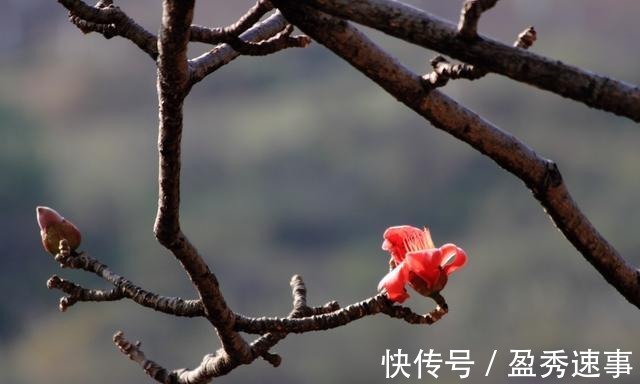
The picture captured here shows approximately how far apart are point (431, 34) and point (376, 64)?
106 millimetres

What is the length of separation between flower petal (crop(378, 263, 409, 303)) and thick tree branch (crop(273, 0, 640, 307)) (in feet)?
0.74

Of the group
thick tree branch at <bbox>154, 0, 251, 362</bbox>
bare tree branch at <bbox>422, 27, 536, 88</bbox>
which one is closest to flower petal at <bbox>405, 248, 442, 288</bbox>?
thick tree branch at <bbox>154, 0, 251, 362</bbox>

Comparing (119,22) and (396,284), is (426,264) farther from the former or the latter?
(119,22)

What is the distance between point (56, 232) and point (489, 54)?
2.14ft

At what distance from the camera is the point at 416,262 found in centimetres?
113

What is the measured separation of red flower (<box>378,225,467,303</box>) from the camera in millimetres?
1078

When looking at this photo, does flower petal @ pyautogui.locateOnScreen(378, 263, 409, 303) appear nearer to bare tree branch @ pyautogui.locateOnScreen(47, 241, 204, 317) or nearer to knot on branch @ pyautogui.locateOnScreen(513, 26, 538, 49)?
bare tree branch @ pyautogui.locateOnScreen(47, 241, 204, 317)

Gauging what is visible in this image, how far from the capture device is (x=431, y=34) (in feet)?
2.23

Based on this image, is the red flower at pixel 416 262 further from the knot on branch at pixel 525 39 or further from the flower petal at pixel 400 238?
the knot on branch at pixel 525 39

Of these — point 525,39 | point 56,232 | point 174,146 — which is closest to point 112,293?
point 56,232

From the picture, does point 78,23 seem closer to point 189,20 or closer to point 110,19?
point 110,19

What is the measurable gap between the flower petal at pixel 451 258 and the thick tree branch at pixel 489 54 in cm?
50

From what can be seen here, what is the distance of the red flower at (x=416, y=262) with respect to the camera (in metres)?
1.08

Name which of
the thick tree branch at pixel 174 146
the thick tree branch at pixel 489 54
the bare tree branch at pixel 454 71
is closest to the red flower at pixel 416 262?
the thick tree branch at pixel 174 146
